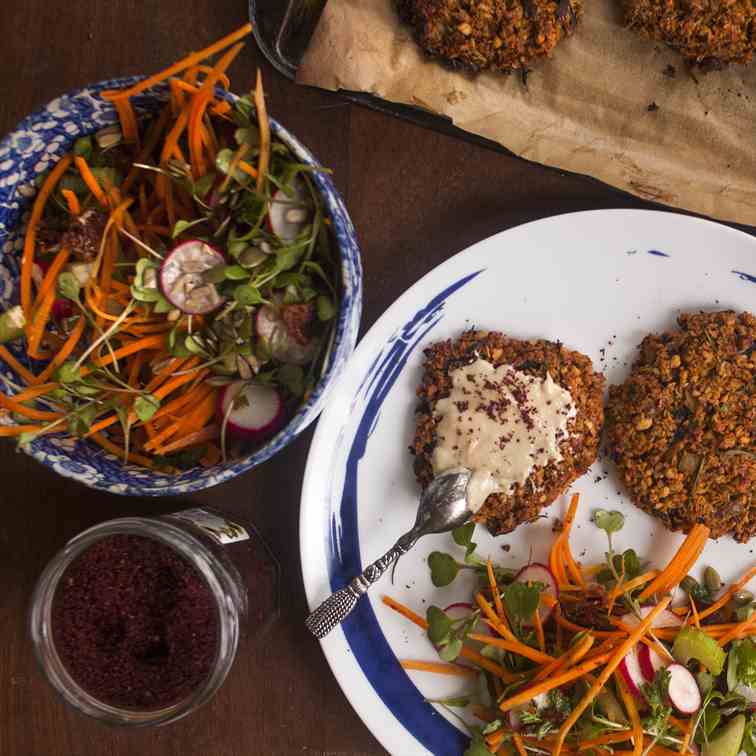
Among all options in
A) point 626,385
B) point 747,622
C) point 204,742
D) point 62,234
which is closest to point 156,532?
point 62,234

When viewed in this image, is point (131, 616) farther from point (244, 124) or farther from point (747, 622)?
point (747, 622)

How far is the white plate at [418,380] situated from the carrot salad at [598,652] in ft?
0.12

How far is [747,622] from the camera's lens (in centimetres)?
139

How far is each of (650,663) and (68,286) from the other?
111 cm

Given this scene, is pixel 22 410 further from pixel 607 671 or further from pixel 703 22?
pixel 703 22

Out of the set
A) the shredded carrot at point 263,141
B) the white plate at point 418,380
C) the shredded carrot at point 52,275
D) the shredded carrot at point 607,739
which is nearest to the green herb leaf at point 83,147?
the shredded carrot at point 52,275

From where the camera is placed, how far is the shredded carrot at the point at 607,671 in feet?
4.27

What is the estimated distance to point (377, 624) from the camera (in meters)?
1.45

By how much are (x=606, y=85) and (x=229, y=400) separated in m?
0.82

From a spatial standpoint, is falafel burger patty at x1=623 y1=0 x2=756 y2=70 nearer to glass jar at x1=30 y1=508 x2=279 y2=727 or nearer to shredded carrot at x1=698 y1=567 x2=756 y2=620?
shredded carrot at x1=698 y1=567 x2=756 y2=620

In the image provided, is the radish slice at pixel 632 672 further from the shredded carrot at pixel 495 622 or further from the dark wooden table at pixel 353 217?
the dark wooden table at pixel 353 217

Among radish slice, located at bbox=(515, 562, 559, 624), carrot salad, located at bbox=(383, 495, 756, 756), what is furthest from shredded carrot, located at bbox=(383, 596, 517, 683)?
radish slice, located at bbox=(515, 562, 559, 624)

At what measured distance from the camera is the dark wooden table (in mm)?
1415

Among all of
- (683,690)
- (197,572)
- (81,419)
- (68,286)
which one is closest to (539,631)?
(683,690)
